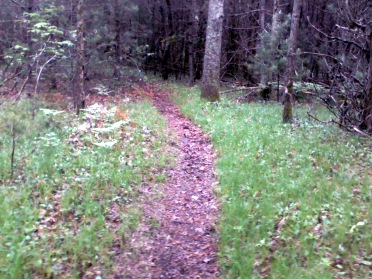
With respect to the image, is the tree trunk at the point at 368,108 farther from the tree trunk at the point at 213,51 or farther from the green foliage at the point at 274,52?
the green foliage at the point at 274,52

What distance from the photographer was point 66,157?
827cm

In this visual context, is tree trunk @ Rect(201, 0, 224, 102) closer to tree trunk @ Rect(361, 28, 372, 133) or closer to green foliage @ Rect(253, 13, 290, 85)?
green foliage @ Rect(253, 13, 290, 85)

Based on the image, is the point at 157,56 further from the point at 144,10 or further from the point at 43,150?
the point at 43,150

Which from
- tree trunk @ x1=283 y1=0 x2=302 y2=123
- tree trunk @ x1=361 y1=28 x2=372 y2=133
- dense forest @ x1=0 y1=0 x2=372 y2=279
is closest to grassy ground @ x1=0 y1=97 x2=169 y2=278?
dense forest @ x1=0 y1=0 x2=372 y2=279

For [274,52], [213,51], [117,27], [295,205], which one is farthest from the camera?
[117,27]

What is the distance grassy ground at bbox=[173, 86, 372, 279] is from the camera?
503 centimetres

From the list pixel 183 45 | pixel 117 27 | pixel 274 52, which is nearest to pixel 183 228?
pixel 274 52

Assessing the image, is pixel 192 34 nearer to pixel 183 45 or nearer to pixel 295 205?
pixel 183 45

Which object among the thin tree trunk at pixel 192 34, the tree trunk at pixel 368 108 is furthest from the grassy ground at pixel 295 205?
the thin tree trunk at pixel 192 34

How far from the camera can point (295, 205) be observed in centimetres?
631

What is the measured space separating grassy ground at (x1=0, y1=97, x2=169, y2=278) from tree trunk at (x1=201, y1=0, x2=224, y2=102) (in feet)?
22.8

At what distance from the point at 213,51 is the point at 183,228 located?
42.3 feet

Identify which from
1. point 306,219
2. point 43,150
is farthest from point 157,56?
point 306,219

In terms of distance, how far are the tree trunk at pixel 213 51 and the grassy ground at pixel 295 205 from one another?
24.4 feet
